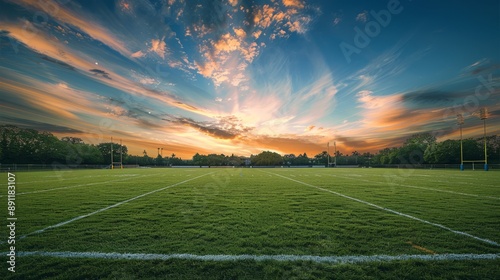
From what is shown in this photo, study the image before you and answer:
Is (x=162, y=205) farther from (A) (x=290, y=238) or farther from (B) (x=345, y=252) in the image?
(B) (x=345, y=252)

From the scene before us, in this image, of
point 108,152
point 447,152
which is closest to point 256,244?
point 447,152

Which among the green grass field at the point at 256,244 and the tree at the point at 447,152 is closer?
the green grass field at the point at 256,244

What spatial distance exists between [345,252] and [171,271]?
6.86ft

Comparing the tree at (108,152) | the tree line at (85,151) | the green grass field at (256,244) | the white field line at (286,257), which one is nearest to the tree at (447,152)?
the tree line at (85,151)

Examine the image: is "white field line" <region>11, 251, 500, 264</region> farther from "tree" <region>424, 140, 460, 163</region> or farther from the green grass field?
"tree" <region>424, 140, 460, 163</region>

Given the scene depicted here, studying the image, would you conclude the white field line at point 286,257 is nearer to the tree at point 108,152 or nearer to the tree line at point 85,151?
the tree line at point 85,151

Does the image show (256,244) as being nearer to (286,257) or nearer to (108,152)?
Result: (286,257)

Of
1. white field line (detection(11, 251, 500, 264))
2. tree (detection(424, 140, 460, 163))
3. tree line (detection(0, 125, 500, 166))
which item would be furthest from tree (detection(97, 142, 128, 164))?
tree (detection(424, 140, 460, 163))

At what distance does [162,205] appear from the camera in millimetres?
6172

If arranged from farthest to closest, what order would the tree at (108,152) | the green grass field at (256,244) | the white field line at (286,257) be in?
the tree at (108,152), the white field line at (286,257), the green grass field at (256,244)

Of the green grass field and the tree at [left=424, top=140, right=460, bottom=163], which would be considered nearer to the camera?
the green grass field

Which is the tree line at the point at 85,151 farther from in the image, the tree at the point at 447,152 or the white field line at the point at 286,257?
the white field line at the point at 286,257

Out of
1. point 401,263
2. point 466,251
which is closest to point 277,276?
point 401,263

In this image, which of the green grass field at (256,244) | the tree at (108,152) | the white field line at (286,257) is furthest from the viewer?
the tree at (108,152)
